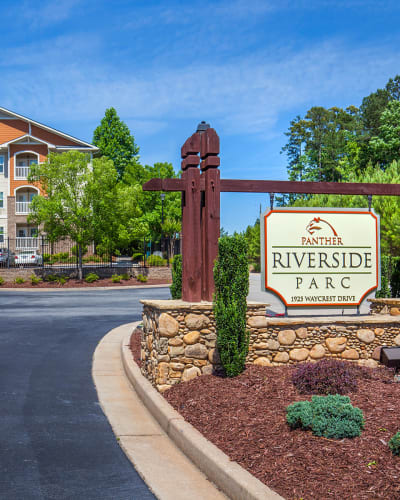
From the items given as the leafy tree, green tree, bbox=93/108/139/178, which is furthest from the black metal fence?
green tree, bbox=93/108/139/178

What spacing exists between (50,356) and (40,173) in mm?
24031

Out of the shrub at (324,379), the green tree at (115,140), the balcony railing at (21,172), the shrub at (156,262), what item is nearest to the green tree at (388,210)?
the shrub at (156,262)

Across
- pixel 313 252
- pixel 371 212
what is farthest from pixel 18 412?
pixel 371 212

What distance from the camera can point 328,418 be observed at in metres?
4.93

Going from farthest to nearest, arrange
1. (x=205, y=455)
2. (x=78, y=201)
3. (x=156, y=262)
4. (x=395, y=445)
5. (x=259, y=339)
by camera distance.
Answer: (x=156, y=262) → (x=78, y=201) → (x=259, y=339) → (x=205, y=455) → (x=395, y=445)

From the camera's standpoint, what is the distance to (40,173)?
3269 centimetres

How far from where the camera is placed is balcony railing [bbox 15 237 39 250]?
41.2 m

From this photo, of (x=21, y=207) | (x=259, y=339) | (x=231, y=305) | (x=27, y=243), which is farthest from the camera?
(x=21, y=207)

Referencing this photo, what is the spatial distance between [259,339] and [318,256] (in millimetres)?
1780

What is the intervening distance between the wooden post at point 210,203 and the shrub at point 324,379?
2237 millimetres

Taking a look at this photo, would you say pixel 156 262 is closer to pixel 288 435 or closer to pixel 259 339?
pixel 259 339

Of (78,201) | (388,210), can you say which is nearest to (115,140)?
(78,201)

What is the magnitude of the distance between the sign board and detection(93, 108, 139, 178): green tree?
51.5 meters

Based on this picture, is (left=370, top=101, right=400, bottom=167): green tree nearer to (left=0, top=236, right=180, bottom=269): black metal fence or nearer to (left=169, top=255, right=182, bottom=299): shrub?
(left=0, top=236, right=180, bottom=269): black metal fence
